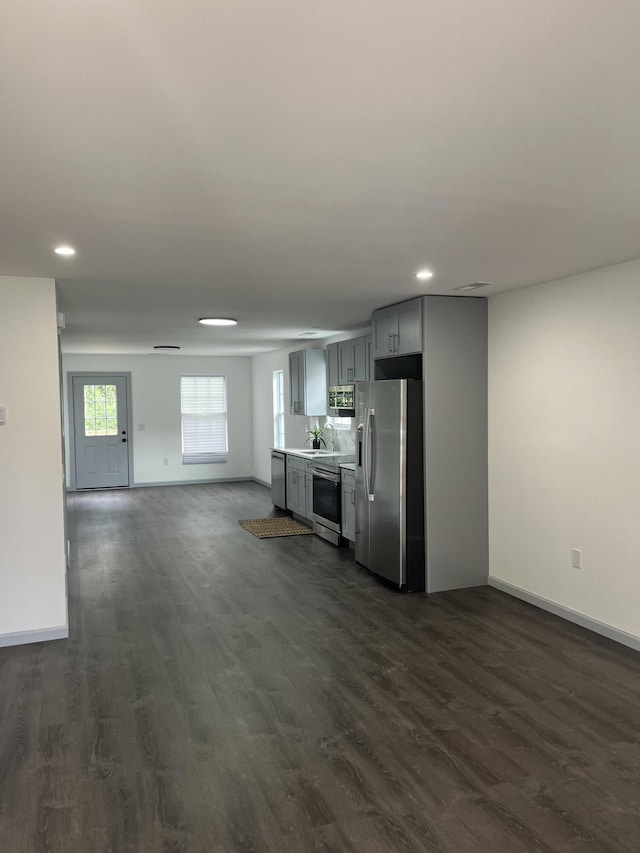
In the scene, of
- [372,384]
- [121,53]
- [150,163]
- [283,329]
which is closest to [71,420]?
[283,329]

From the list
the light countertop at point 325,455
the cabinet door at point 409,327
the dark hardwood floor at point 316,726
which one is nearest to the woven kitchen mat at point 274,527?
the light countertop at point 325,455

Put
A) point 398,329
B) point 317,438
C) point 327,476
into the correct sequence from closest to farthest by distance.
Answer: point 398,329 < point 327,476 < point 317,438

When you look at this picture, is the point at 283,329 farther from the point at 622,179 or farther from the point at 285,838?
the point at 285,838

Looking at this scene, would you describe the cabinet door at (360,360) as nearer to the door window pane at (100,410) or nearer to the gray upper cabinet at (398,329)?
the gray upper cabinet at (398,329)

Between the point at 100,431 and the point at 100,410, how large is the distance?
1.24 feet

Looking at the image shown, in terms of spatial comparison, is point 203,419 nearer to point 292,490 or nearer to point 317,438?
point 317,438

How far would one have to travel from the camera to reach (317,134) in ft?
6.36

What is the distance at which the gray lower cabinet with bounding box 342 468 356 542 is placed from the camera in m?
6.40

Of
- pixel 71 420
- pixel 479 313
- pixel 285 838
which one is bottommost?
pixel 285 838

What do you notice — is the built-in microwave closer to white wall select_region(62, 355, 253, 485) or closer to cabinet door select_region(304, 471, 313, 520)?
cabinet door select_region(304, 471, 313, 520)

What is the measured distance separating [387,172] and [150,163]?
86 cm

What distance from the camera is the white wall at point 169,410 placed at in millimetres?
11109

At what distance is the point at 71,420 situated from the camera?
1072 centimetres

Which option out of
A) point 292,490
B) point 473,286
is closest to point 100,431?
point 292,490
